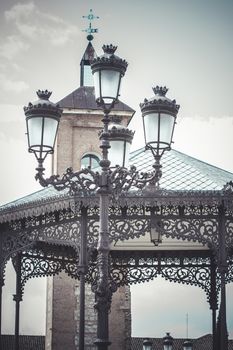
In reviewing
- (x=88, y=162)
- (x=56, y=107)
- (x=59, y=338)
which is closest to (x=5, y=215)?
(x=56, y=107)

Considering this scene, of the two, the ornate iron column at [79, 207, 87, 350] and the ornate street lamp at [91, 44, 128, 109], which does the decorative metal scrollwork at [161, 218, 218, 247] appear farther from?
the ornate street lamp at [91, 44, 128, 109]

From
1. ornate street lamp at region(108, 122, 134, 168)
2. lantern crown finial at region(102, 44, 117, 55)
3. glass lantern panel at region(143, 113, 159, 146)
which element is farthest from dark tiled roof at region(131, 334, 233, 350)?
lantern crown finial at region(102, 44, 117, 55)

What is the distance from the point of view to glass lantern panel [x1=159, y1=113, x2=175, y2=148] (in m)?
11.3

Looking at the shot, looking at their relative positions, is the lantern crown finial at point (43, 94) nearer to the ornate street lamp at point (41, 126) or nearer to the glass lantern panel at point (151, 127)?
the ornate street lamp at point (41, 126)

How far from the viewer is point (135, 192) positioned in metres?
12.8

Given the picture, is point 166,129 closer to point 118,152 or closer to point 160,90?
point 160,90

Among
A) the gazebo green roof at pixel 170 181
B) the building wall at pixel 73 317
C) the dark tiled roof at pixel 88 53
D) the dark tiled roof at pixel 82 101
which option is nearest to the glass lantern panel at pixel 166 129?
the gazebo green roof at pixel 170 181

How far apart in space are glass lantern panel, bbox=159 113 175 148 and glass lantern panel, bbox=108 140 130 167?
1769 mm

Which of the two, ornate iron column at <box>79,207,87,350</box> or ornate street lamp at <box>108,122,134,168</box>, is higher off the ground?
ornate street lamp at <box>108,122,134,168</box>

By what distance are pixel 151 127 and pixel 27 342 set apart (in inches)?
1862

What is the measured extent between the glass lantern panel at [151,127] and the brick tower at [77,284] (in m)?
20.3

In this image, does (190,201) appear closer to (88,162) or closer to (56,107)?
(56,107)

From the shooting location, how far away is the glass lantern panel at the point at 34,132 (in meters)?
11.1

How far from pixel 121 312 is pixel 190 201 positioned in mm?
20129
